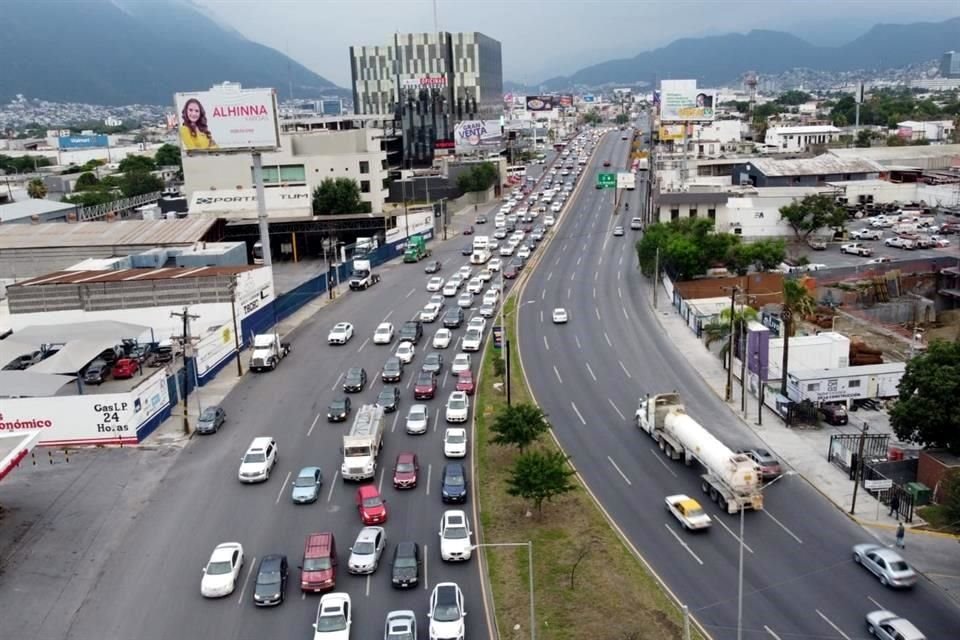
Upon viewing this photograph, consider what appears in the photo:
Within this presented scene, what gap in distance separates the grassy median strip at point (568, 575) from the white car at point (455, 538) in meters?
1.13

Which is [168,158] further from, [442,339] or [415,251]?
[442,339]

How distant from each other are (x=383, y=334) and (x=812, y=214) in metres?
50.9

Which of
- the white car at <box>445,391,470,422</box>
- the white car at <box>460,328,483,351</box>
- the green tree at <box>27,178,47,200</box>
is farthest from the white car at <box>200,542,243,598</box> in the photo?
the green tree at <box>27,178,47,200</box>

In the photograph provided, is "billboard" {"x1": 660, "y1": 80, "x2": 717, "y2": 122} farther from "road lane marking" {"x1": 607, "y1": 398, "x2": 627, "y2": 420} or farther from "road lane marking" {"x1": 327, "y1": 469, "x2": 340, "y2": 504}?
"road lane marking" {"x1": 327, "y1": 469, "x2": 340, "y2": 504}

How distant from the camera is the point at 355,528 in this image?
3212 centimetres

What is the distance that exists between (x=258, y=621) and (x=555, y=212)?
310 feet

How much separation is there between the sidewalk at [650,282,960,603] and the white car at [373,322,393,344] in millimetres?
19674

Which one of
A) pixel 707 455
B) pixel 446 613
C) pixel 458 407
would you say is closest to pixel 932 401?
pixel 707 455

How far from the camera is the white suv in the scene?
36.2 metres

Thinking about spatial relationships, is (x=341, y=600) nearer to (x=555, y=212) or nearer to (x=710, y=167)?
(x=555, y=212)

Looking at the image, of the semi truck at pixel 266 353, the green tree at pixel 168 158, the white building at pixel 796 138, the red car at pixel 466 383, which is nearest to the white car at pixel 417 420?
the red car at pixel 466 383

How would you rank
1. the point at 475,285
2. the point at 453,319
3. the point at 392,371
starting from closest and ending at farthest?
the point at 392,371, the point at 453,319, the point at 475,285

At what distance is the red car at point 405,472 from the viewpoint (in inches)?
1391

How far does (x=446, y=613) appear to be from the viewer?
83.2ft
